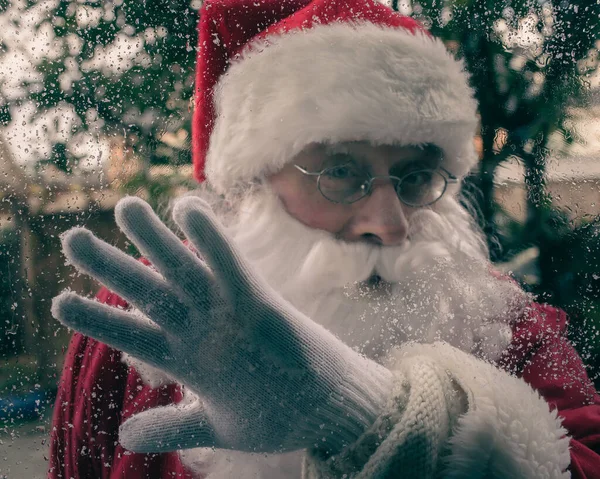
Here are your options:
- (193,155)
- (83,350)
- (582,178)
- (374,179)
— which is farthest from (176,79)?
(582,178)

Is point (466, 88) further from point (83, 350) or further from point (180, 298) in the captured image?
point (83, 350)

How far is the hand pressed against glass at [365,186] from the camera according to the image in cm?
55

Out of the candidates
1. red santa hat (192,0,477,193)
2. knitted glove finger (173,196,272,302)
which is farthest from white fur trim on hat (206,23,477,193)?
knitted glove finger (173,196,272,302)

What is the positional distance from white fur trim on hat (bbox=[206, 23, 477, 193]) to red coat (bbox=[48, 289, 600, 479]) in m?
0.23

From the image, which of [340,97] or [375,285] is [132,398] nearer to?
[375,285]

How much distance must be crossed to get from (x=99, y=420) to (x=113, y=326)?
11.8 inches

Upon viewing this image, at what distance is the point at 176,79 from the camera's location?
1.83 ft

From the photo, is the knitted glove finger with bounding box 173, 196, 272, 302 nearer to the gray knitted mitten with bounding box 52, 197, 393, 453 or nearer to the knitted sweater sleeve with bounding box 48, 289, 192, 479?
the gray knitted mitten with bounding box 52, 197, 393, 453

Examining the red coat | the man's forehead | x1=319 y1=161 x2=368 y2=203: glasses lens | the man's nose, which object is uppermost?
the man's forehead

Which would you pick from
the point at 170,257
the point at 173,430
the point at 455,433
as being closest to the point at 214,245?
the point at 170,257

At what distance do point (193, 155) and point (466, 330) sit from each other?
40 cm

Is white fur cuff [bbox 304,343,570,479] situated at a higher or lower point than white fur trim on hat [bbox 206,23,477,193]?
lower

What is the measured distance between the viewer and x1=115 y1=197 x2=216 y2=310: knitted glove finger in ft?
1.30

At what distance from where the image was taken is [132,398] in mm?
602
